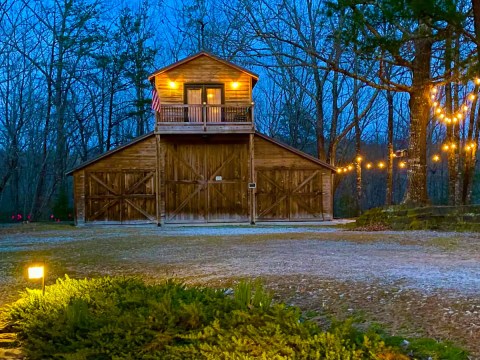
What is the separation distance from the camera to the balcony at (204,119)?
20.7m

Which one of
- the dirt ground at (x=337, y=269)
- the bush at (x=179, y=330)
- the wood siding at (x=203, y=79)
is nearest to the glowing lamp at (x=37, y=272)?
the bush at (x=179, y=330)

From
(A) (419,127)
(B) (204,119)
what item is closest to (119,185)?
(B) (204,119)

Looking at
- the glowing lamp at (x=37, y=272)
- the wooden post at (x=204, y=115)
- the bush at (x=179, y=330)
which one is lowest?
the bush at (x=179, y=330)

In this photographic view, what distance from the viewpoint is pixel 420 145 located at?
14.9m

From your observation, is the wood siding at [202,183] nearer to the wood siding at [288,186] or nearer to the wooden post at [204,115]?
the wood siding at [288,186]

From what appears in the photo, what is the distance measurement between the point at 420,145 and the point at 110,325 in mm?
13246

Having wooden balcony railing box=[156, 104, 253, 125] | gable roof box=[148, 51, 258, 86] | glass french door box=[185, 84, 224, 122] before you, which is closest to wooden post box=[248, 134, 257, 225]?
wooden balcony railing box=[156, 104, 253, 125]

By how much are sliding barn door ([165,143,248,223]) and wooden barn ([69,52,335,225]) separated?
5 centimetres

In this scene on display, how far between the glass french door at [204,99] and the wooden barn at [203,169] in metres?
0.05

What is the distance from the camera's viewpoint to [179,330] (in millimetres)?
3498

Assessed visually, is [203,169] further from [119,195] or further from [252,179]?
[119,195]

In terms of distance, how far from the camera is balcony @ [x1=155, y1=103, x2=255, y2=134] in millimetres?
20688

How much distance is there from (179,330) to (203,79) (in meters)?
19.6

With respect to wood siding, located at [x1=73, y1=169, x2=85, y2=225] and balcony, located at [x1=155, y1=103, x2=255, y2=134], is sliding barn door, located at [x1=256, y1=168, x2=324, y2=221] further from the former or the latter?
wood siding, located at [x1=73, y1=169, x2=85, y2=225]
